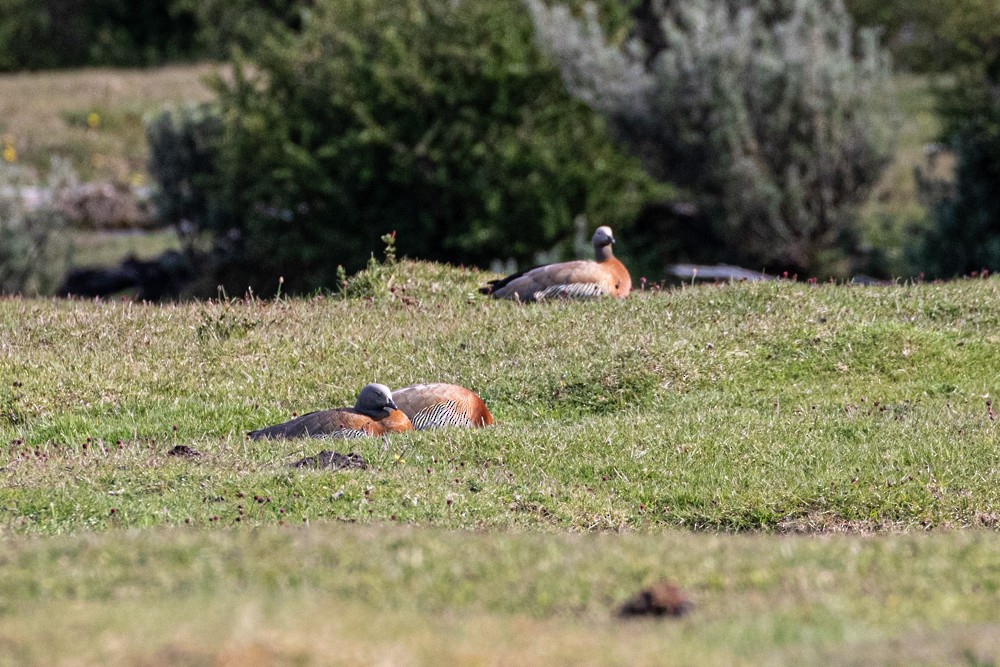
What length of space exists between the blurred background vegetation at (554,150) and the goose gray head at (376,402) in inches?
870

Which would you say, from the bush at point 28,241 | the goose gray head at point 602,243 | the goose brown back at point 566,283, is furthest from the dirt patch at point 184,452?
the bush at point 28,241

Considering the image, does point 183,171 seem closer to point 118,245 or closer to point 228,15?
point 118,245

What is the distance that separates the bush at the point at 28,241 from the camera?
109 feet

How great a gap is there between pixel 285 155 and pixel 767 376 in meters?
24.4

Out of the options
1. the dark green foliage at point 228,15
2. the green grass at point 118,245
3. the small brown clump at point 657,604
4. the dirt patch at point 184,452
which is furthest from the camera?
the dark green foliage at point 228,15

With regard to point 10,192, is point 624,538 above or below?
above

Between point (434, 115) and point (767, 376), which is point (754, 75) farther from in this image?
point (767, 376)

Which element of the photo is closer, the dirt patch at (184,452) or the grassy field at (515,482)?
the grassy field at (515,482)

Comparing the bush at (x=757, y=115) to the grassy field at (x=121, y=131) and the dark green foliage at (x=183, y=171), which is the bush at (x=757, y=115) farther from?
the dark green foliage at (x=183, y=171)

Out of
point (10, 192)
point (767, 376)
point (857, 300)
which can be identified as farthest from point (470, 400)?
point (10, 192)

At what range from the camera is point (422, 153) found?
121 feet

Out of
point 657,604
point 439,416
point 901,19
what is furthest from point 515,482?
point 901,19

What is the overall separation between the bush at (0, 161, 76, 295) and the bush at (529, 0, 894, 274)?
1416 centimetres

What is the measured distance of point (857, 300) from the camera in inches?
668
